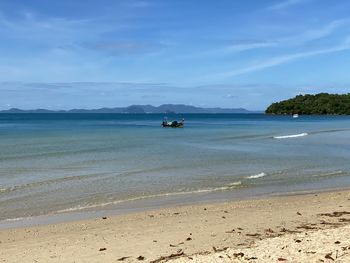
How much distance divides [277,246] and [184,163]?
61.6 feet

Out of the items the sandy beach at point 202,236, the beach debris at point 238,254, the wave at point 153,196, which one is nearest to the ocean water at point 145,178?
the wave at point 153,196

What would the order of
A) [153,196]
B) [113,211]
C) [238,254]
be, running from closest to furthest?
[238,254]
[113,211]
[153,196]

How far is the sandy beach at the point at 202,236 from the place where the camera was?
843 centimetres

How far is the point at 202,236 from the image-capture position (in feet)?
34.8

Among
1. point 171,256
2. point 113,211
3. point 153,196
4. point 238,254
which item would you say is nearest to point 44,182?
point 153,196

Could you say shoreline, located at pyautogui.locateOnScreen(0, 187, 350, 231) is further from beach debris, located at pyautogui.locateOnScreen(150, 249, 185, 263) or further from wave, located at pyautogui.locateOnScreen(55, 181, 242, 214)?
beach debris, located at pyautogui.locateOnScreen(150, 249, 185, 263)

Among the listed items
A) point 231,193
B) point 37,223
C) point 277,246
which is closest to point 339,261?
point 277,246

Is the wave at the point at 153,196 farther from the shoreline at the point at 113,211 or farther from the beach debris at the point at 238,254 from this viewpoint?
the beach debris at the point at 238,254

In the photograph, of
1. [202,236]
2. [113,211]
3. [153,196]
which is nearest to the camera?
[202,236]

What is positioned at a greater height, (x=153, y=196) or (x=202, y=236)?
(x=202, y=236)

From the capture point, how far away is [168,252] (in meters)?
9.14

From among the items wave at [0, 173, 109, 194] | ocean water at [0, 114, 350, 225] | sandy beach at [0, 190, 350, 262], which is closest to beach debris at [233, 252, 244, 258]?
sandy beach at [0, 190, 350, 262]

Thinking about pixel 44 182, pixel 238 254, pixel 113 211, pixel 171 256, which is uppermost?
pixel 238 254

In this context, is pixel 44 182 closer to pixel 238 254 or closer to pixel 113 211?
pixel 113 211
